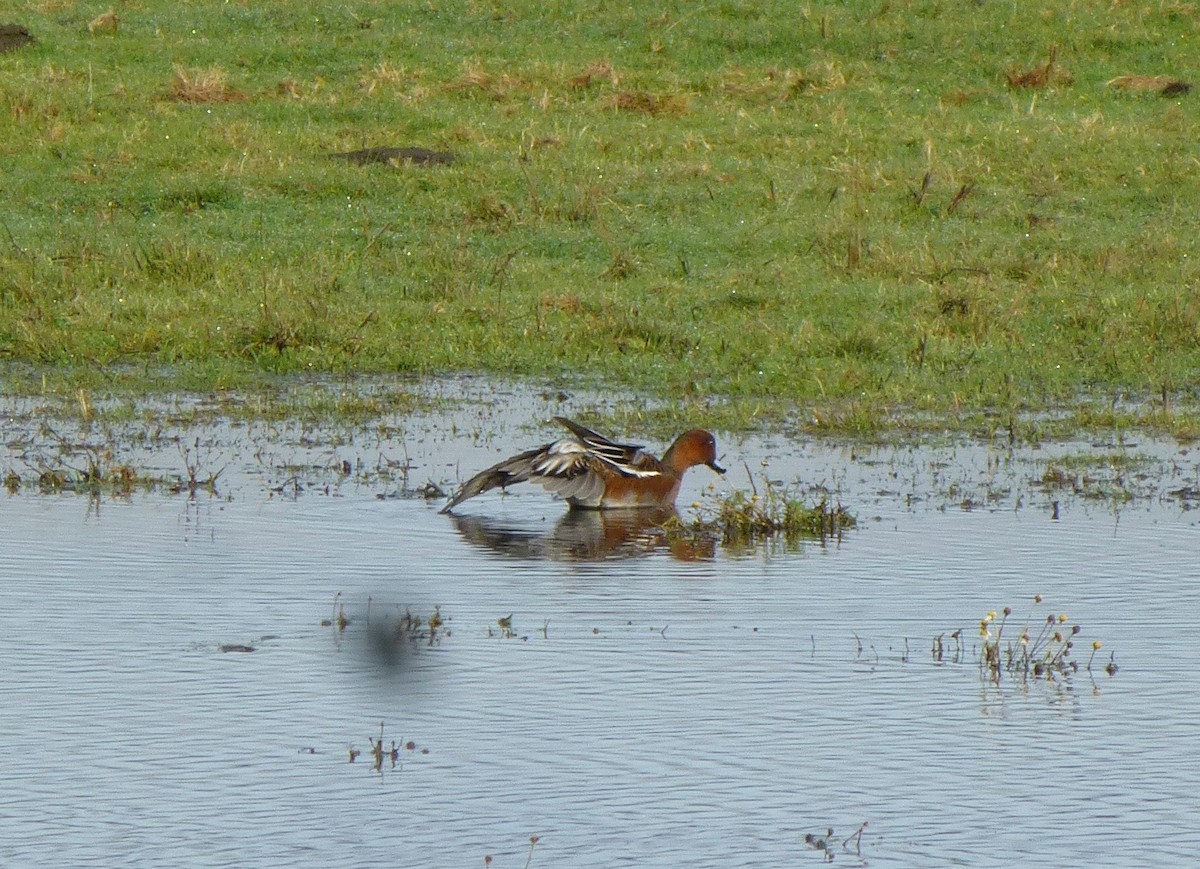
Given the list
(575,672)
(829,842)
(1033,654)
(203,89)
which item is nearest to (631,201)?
(203,89)

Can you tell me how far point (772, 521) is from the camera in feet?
30.6

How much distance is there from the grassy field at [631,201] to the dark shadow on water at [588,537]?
2.19 m

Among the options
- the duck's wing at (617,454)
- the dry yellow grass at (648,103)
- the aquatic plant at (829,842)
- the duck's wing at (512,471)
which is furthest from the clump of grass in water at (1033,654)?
the dry yellow grass at (648,103)

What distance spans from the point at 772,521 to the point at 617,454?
92 centimetres

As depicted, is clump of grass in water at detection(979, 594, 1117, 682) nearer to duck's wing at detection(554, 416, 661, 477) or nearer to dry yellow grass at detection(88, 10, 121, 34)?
duck's wing at detection(554, 416, 661, 477)

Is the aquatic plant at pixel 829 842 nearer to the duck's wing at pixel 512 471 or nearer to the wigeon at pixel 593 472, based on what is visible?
the wigeon at pixel 593 472

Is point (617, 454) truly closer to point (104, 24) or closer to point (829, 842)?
point (829, 842)

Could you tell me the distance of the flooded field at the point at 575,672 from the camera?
5352 mm

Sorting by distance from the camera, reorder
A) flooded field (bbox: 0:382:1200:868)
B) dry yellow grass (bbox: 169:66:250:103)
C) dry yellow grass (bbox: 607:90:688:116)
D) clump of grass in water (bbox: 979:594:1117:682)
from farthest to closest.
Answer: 1. dry yellow grass (bbox: 607:90:688:116)
2. dry yellow grass (bbox: 169:66:250:103)
3. clump of grass in water (bbox: 979:594:1117:682)
4. flooded field (bbox: 0:382:1200:868)

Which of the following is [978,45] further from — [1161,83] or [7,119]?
[7,119]

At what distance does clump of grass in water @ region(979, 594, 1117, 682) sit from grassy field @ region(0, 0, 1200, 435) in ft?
15.1

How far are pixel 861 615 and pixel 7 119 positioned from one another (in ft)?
43.9

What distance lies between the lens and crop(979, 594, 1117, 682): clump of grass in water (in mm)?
6934

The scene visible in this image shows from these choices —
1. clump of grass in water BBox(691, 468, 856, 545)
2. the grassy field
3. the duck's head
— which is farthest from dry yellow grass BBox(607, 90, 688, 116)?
clump of grass in water BBox(691, 468, 856, 545)
